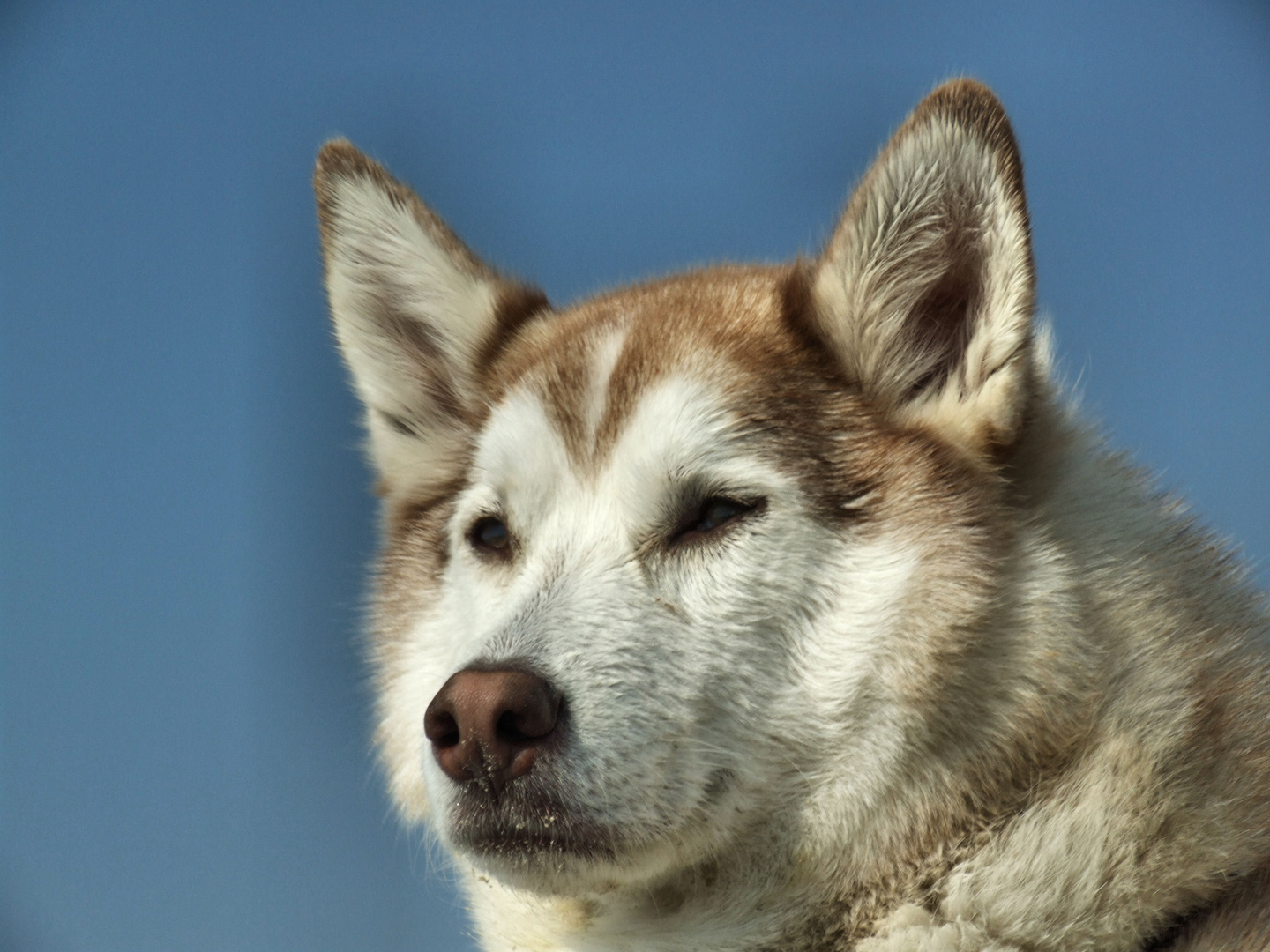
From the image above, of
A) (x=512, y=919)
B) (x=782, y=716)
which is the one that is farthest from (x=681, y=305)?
(x=512, y=919)

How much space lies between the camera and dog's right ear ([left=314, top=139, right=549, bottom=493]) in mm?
5445

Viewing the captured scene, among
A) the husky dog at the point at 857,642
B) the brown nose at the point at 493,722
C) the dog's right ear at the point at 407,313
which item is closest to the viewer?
the brown nose at the point at 493,722

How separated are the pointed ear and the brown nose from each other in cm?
166

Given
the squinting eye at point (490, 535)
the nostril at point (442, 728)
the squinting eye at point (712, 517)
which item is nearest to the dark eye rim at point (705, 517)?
the squinting eye at point (712, 517)

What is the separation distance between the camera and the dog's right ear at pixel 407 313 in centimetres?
545

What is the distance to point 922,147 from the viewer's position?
4.27m

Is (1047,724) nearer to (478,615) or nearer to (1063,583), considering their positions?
(1063,583)

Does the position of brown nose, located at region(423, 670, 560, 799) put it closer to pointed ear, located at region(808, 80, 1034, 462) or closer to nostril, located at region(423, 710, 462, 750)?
nostril, located at region(423, 710, 462, 750)

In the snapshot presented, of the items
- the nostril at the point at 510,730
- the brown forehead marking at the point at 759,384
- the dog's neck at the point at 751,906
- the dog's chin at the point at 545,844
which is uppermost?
the brown forehead marking at the point at 759,384

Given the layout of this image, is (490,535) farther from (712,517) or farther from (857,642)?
(857,642)

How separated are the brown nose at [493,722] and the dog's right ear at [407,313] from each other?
1.82 metres

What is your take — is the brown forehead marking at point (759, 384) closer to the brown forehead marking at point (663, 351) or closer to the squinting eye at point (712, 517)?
the brown forehead marking at point (663, 351)

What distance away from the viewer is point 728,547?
4188 mm

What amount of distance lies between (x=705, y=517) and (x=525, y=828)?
1.19m
